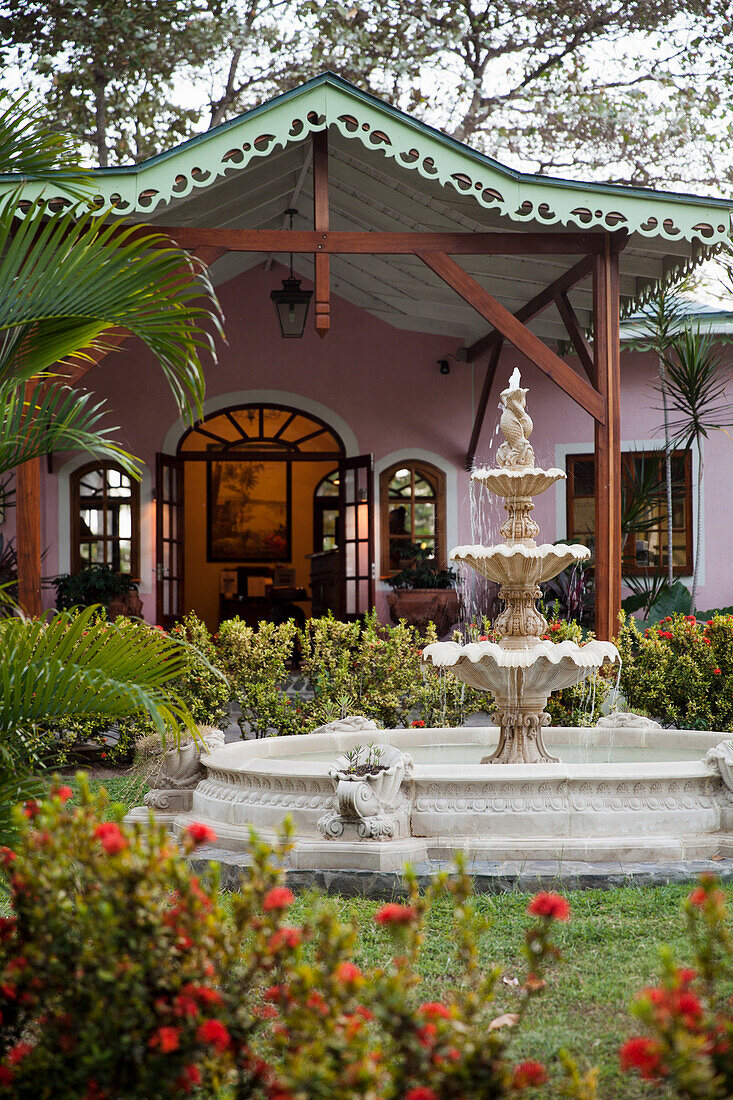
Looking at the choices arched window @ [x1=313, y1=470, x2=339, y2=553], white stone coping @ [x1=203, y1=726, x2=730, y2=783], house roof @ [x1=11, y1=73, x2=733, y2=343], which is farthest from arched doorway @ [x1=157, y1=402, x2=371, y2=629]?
white stone coping @ [x1=203, y1=726, x2=730, y2=783]

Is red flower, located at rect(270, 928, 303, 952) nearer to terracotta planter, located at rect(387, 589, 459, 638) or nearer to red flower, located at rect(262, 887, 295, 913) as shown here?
red flower, located at rect(262, 887, 295, 913)

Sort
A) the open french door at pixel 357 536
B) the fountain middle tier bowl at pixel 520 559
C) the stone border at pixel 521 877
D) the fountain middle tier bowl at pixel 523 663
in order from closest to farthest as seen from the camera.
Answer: the stone border at pixel 521 877 < the fountain middle tier bowl at pixel 523 663 < the fountain middle tier bowl at pixel 520 559 < the open french door at pixel 357 536

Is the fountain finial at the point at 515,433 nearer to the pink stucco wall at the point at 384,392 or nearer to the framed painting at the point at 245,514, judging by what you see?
the pink stucco wall at the point at 384,392

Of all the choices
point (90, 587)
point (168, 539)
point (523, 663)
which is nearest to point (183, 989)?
point (523, 663)

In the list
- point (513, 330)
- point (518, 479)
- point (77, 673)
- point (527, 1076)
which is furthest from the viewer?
point (513, 330)

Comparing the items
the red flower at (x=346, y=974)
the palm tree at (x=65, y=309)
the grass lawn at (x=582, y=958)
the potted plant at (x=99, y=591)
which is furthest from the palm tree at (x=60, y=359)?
the potted plant at (x=99, y=591)

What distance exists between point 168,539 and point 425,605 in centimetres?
305

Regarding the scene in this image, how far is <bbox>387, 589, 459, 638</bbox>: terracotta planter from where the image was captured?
12.3 metres

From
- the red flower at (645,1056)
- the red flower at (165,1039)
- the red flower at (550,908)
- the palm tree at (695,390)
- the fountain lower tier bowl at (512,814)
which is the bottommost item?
the fountain lower tier bowl at (512,814)

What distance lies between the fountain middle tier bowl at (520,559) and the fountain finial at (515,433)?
461 mm

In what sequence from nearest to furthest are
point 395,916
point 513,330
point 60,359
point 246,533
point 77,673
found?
point 395,916
point 77,673
point 60,359
point 513,330
point 246,533

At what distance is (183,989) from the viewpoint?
2068 millimetres

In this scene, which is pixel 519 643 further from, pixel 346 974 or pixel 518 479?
pixel 346 974

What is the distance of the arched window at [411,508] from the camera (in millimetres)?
13312
